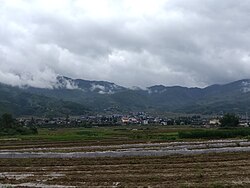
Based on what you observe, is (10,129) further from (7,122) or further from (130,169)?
(130,169)

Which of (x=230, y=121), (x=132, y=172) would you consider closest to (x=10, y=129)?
(x=230, y=121)

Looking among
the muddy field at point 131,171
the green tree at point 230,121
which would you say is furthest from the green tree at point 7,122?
the muddy field at point 131,171

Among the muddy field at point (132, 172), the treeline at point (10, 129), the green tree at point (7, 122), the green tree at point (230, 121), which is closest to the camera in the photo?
the muddy field at point (132, 172)

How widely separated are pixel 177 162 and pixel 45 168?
10.6 m

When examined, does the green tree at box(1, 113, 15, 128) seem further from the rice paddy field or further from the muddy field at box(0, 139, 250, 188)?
the muddy field at box(0, 139, 250, 188)

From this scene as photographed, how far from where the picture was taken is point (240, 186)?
21484mm

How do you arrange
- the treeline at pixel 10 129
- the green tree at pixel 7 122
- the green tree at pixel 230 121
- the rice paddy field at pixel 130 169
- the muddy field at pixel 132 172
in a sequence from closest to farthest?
the muddy field at pixel 132 172
the rice paddy field at pixel 130 169
the treeline at pixel 10 129
the green tree at pixel 7 122
the green tree at pixel 230 121

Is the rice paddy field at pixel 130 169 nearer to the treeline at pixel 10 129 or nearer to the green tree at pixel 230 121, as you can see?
the treeline at pixel 10 129

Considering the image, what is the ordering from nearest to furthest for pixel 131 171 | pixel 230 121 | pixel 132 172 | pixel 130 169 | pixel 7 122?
pixel 132 172 < pixel 131 171 < pixel 130 169 < pixel 7 122 < pixel 230 121

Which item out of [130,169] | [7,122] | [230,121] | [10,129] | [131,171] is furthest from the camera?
[230,121]

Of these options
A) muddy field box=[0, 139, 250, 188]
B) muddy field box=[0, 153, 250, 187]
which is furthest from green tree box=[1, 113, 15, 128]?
muddy field box=[0, 153, 250, 187]

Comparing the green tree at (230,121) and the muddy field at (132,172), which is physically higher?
the green tree at (230,121)

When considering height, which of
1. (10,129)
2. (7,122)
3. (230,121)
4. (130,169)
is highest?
(7,122)

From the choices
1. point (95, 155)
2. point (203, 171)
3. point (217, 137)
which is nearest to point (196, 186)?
point (203, 171)
